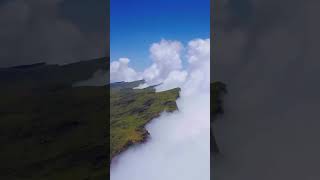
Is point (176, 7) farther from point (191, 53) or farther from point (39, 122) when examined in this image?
point (39, 122)

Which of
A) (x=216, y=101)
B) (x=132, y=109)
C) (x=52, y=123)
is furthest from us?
(x=132, y=109)

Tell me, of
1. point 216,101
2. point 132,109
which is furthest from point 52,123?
point 216,101

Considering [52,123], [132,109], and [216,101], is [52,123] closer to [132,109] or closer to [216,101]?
[132,109]

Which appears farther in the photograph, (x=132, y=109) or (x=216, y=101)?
(x=132, y=109)

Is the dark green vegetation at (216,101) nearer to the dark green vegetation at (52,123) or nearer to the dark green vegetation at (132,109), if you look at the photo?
the dark green vegetation at (132,109)

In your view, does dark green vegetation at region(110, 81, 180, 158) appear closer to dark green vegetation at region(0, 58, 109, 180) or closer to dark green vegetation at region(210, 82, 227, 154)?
dark green vegetation at region(0, 58, 109, 180)

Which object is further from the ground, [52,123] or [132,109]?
[132,109]
